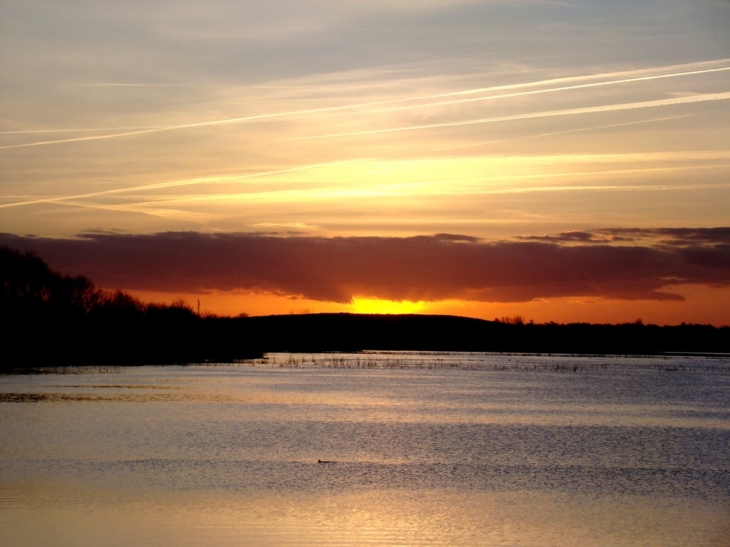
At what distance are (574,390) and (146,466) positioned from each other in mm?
36710

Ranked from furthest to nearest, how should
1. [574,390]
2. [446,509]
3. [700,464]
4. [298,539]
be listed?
[574,390]
[700,464]
[446,509]
[298,539]

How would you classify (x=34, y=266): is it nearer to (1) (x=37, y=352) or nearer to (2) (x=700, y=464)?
(1) (x=37, y=352)

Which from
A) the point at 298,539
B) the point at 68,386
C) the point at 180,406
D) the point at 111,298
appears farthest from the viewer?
the point at 111,298

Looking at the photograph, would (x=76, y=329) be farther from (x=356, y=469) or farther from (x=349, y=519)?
(x=349, y=519)

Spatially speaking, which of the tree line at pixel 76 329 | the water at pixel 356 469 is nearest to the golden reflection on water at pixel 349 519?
the water at pixel 356 469

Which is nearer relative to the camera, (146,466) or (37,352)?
(146,466)

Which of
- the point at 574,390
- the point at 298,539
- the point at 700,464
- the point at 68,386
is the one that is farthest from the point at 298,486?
the point at 574,390

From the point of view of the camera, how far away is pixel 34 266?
3174 inches

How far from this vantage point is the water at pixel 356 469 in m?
15.2

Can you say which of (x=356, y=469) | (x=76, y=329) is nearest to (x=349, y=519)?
(x=356, y=469)

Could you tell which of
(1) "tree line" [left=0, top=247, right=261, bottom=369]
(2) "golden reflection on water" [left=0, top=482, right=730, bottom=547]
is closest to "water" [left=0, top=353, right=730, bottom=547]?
(2) "golden reflection on water" [left=0, top=482, right=730, bottom=547]

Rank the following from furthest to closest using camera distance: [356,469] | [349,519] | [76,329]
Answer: [76,329], [356,469], [349,519]

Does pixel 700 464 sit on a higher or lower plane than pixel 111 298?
lower

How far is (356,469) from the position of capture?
2181 cm
